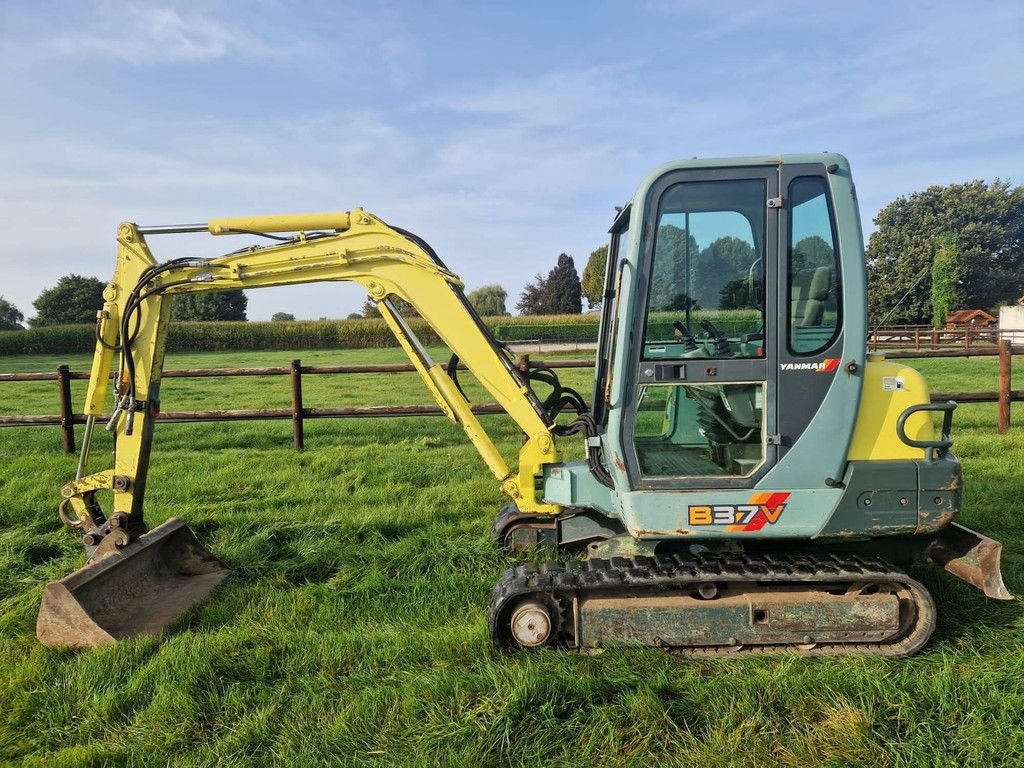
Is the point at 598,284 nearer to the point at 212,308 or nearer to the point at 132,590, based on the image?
the point at 132,590

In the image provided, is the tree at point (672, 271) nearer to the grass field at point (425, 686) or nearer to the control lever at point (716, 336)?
the control lever at point (716, 336)

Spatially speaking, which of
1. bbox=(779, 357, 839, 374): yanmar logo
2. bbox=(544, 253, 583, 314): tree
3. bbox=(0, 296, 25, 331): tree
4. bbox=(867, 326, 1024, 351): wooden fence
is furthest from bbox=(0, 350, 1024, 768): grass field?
bbox=(0, 296, 25, 331): tree

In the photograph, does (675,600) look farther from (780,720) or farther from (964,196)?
(964,196)

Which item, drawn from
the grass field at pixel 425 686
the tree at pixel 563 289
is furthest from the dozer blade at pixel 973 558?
the tree at pixel 563 289

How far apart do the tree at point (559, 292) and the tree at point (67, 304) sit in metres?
45.8

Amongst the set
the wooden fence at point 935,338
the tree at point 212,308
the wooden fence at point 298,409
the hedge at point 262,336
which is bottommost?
the wooden fence at point 298,409

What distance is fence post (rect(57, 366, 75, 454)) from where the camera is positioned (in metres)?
8.81

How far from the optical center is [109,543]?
4.55 m

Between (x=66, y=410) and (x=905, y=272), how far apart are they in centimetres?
2230

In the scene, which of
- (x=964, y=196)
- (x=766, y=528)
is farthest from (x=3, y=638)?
(x=964, y=196)

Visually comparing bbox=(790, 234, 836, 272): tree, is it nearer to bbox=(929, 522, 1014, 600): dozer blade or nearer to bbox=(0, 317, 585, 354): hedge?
bbox=(929, 522, 1014, 600): dozer blade

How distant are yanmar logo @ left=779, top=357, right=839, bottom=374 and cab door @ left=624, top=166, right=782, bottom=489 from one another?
0.39 feet

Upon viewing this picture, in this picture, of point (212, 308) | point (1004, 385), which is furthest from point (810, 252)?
point (212, 308)

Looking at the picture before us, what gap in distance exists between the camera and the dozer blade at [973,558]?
3754 mm
